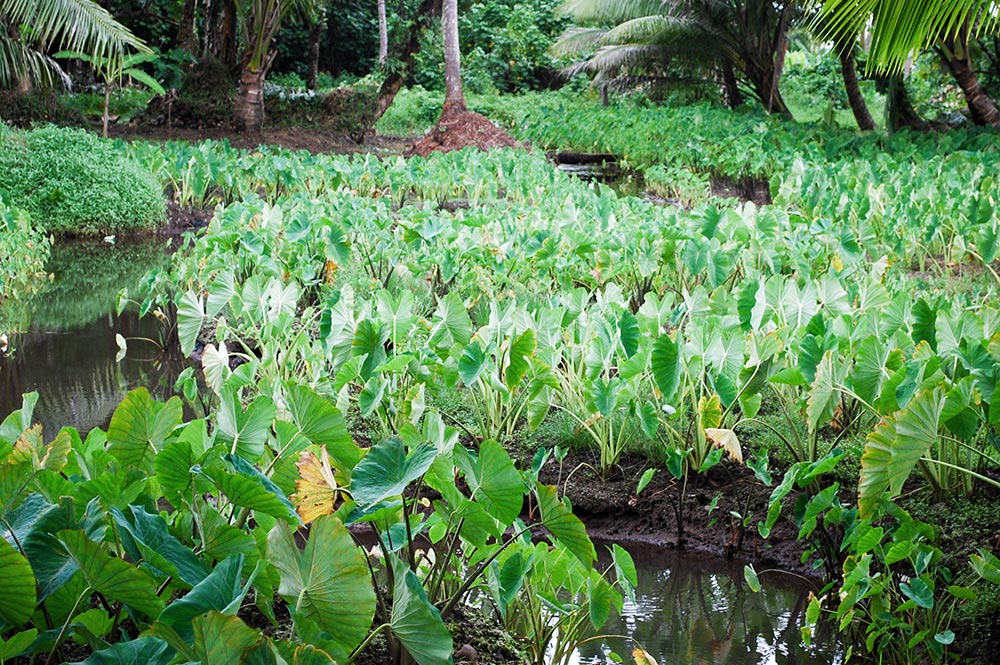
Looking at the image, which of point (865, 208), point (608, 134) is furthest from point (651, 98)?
point (865, 208)

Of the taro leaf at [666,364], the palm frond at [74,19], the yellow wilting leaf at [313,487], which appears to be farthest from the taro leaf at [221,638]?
the palm frond at [74,19]

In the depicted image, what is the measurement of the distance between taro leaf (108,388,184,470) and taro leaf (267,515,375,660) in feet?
1.39

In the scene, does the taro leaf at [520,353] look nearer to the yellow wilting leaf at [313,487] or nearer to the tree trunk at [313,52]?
the yellow wilting leaf at [313,487]

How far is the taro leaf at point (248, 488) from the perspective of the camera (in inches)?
57.0

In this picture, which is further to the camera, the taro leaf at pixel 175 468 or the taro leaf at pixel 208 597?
the taro leaf at pixel 175 468

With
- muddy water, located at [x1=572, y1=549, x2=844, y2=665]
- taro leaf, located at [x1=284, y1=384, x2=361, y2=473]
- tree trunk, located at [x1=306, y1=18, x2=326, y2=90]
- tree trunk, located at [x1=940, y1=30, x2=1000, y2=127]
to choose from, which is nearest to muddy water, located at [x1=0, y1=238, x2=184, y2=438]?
muddy water, located at [x1=572, y1=549, x2=844, y2=665]

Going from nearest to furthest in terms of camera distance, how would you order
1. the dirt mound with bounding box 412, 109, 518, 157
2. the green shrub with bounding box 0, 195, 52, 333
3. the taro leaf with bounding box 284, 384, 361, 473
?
the taro leaf with bounding box 284, 384, 361, 473
the green shrub with bounding box 0, 195, 52, 333
the dirt mound with bounding box 412, 109, 518, 157

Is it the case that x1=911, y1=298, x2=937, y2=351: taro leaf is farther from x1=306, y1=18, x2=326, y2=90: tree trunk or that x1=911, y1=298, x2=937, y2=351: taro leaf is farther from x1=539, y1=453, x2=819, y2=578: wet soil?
x1=306, y1=18, x2=326, y2=90: tree trunk

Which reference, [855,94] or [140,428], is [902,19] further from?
[855,94]

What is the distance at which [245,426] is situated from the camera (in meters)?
1.72

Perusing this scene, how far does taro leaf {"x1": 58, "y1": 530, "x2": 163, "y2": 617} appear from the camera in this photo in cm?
131

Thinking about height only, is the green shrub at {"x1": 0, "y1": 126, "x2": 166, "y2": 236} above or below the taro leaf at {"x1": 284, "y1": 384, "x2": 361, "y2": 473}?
below

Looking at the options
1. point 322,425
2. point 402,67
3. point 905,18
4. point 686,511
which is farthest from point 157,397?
point 402,67

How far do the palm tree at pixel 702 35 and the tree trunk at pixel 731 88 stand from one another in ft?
0.21
